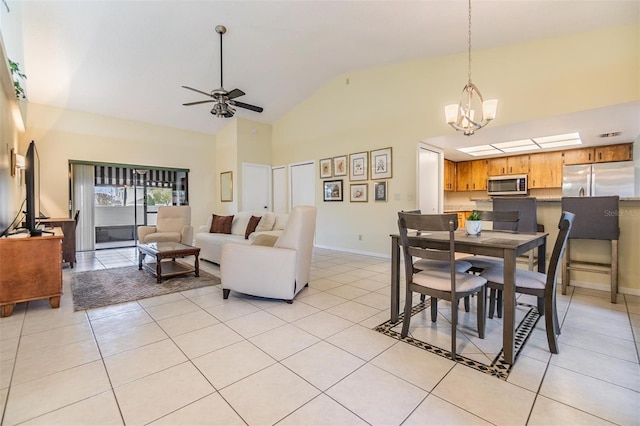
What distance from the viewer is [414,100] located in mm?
4781

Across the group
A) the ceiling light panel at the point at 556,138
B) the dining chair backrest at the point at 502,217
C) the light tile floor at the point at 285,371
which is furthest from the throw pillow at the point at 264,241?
the ceiling light panel at the point at 556,138

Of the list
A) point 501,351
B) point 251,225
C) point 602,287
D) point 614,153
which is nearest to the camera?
point 501,351

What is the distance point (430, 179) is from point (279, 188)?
3.91m

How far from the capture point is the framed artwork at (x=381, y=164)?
5.25m

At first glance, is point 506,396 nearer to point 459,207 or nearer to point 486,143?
point 486,143

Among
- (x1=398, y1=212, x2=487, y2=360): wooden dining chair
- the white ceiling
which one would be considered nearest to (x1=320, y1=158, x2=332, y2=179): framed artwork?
the white ceiling

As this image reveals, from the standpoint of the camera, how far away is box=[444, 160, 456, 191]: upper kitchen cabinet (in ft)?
21.7

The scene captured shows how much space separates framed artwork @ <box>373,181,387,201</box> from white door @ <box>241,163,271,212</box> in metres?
3.29

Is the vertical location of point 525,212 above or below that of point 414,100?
below

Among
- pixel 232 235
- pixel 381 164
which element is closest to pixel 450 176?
pixel 381 164

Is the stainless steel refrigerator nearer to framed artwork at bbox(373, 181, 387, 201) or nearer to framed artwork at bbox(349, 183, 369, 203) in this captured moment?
framed artwork at bbox(373, 181, 387, 201)

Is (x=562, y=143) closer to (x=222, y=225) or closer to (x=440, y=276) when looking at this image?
(x=440, y=276)

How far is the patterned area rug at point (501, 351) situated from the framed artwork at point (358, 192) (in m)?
3.06

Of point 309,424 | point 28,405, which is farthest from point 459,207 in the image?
point 28,405
